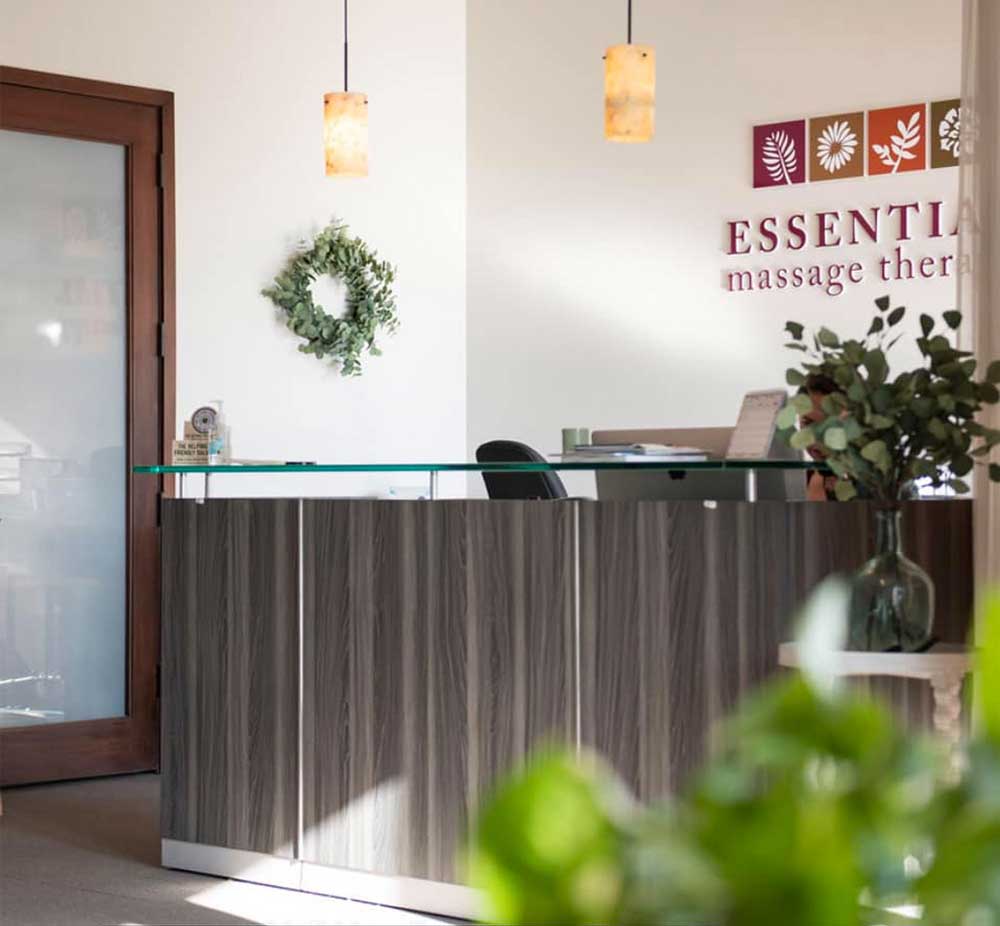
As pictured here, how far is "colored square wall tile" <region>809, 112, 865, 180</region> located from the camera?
6543mm

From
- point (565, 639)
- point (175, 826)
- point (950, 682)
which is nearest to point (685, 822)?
point (950, 682)

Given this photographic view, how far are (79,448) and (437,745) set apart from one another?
2563mm

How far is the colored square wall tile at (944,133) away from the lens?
248 inches

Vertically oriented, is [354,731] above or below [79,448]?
below

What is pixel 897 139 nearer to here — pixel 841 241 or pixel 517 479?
pixel 841 241

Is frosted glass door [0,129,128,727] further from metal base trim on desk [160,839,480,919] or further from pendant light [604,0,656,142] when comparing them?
pendant light [604,0,656,142]

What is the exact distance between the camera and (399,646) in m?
4.20

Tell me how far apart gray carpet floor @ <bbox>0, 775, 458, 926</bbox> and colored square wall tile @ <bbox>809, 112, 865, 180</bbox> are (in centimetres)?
369

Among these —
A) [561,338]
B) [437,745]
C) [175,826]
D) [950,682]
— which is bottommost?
[175,826]

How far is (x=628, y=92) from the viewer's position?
5.21 metres

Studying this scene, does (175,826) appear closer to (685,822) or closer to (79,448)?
(79,448)

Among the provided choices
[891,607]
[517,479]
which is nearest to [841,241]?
[517,479]

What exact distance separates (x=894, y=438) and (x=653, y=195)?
4056 millimetres

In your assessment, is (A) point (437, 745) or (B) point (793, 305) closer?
(A) point (437, 745)
